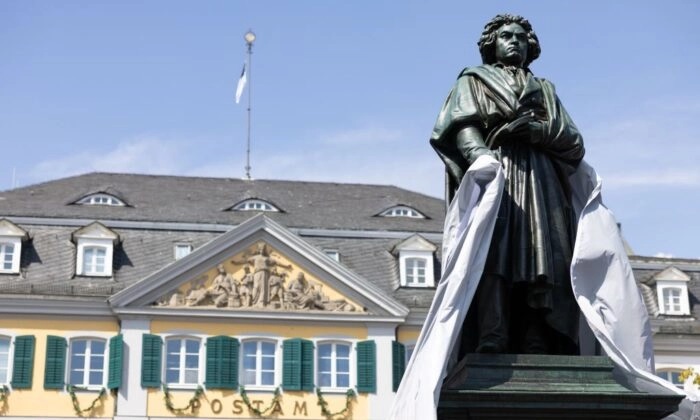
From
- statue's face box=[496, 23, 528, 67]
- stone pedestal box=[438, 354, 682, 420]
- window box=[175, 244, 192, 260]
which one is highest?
window box=[175, 244, 192, 260]

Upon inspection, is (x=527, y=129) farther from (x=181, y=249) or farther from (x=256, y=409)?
(x=181, y=249)

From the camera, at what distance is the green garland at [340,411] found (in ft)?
108

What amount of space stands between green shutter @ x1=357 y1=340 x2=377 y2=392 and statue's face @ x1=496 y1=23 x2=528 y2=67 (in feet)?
87.0

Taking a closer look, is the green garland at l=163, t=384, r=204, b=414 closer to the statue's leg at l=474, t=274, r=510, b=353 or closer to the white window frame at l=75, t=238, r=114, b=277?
the white window frame at l=75, t=238, r=114, b=277

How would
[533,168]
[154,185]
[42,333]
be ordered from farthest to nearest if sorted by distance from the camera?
[154,185] → [42,333] → [533,168]

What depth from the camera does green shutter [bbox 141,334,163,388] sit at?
32050 millimetres

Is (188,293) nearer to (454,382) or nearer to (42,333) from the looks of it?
(42,333)

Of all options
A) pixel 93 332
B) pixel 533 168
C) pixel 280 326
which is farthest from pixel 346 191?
pixel 533 168

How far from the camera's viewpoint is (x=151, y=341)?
32406mm

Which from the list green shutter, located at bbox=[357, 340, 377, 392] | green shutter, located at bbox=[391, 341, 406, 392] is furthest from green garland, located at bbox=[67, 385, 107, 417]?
green shutter, located at bbox=[391, 341, 406, 392]

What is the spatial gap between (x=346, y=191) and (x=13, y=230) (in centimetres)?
1113

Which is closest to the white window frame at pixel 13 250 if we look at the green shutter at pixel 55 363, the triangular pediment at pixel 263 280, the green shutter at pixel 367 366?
the green shutter at pixel 55 363

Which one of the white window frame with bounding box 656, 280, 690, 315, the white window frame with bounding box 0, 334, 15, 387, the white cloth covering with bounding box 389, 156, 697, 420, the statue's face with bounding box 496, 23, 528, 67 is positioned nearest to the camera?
the white cloth covering with bounding box 389, 156, 697, 420

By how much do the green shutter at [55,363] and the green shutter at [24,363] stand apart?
1.24 feet
